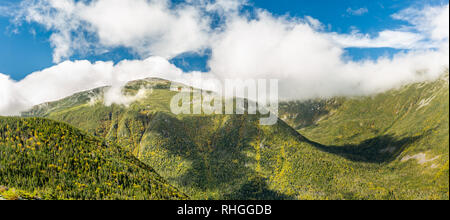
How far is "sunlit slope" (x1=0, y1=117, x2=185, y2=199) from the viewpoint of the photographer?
108344 mm

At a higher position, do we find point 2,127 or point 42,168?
point 2,127

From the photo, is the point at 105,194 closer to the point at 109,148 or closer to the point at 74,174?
the point at 74,174

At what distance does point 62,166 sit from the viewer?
403ft

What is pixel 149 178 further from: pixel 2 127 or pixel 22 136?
pixel 2 127

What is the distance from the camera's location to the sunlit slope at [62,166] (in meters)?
108

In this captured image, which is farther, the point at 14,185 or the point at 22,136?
the point at 22,136

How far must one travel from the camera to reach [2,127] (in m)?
131
